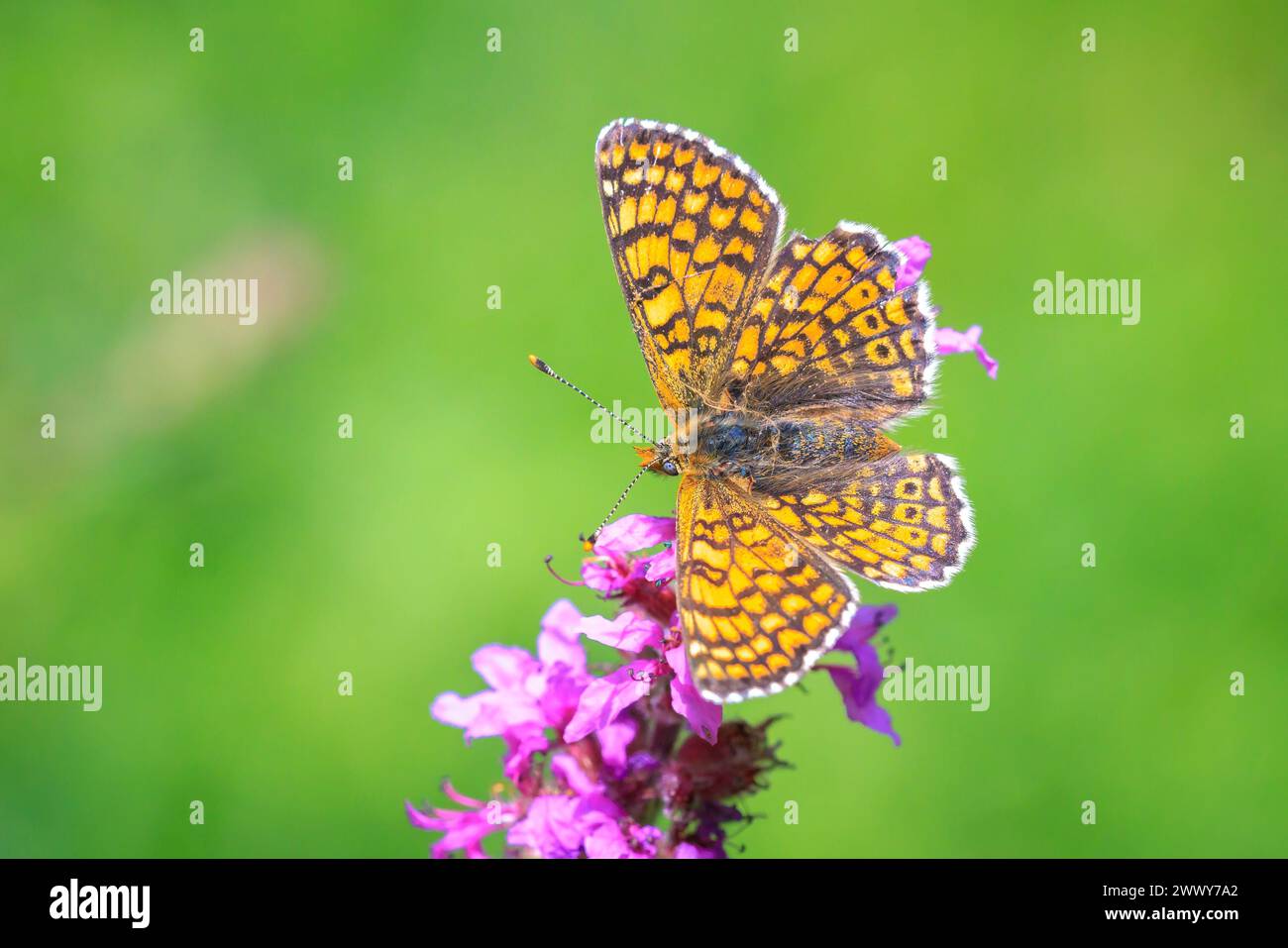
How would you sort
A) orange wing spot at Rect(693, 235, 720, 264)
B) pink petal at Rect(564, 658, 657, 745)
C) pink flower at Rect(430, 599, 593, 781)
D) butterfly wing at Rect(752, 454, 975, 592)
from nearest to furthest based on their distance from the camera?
pink petal at Rect(564, 658, 657, 745) < butterfly wing at Rect(752, 454, 975, 592) < pink flower at Rect(430, 599, 593, 781) < orange wing spot at Rect(693, 235, 720, 264)

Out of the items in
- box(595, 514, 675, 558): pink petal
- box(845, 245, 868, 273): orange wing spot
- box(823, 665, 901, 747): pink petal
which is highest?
box(845, 245, 868, 273): orange wing spot

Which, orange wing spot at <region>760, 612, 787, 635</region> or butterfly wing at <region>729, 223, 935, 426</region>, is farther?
butterfly wing at <region>729, 223, 935, 426</region>

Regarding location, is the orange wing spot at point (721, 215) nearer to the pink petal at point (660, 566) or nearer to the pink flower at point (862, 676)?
the pink petal at point (660, 566)

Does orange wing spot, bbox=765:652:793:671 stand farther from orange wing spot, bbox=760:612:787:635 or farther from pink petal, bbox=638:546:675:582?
pink petal, bbox=638:546:675:582

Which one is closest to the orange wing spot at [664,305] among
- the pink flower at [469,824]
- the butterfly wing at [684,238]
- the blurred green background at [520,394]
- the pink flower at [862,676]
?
the butterfly wing at [684,238]

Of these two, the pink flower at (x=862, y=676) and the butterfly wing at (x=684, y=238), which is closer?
the pink flower at (x=862, y=676)

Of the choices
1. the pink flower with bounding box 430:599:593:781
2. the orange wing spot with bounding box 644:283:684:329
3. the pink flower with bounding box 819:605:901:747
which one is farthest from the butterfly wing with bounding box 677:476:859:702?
the orange wing spot with bounding box 644:283:684:329

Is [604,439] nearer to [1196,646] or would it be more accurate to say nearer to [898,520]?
[1196,646]
